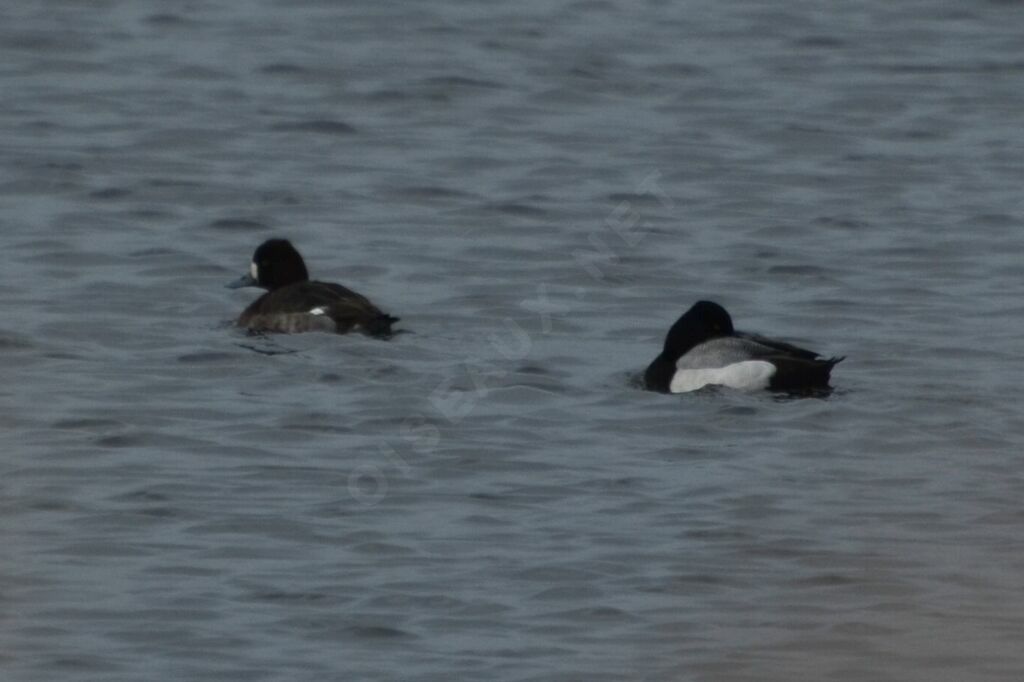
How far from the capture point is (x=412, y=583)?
1029cm

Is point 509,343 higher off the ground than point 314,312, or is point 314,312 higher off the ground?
point 314,312

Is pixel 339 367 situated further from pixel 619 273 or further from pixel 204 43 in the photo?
pixel 204 43

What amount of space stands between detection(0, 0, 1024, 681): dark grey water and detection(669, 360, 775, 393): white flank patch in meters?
0.21

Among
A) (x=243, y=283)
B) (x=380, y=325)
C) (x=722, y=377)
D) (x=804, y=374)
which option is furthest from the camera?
(x=243, y=283)

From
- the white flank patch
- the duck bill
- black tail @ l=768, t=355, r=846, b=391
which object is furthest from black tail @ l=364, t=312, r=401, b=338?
black tail @ l=768, t=355, r=846, b=391

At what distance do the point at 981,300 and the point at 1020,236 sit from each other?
220 cm

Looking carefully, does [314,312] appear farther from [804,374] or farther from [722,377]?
[804,374]

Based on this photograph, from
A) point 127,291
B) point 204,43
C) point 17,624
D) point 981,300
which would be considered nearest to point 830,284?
point 981,300

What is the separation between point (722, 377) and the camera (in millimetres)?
14781

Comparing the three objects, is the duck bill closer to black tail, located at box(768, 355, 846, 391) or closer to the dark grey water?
the dark grey water

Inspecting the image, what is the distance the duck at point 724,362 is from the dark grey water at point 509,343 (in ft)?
0.58

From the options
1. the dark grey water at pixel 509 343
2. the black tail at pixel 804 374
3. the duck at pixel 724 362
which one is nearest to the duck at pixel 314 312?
the dark grey water at pixel 509 343

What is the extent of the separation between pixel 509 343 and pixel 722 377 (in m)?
1.53

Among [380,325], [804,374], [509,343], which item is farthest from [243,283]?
[804,374]
